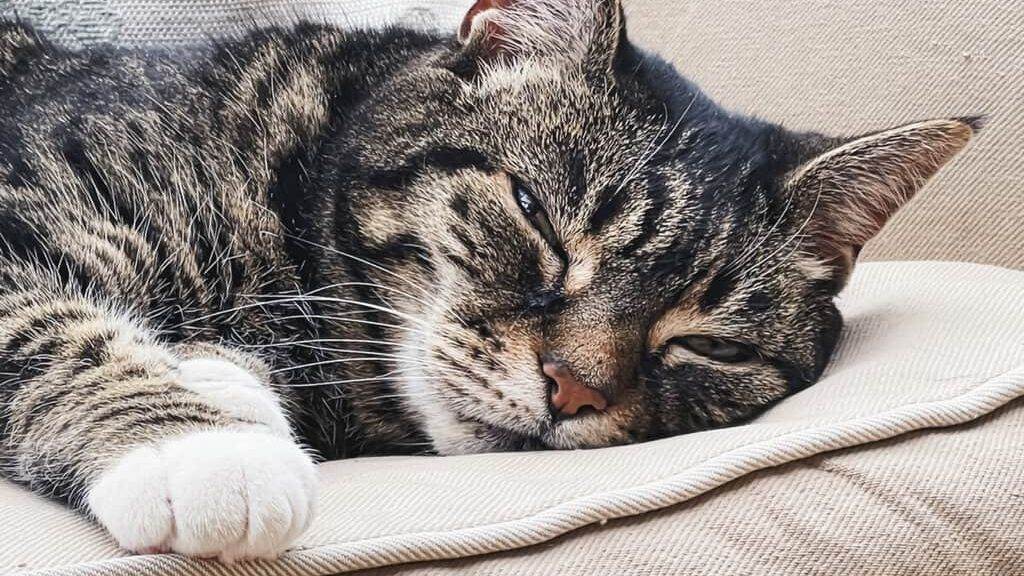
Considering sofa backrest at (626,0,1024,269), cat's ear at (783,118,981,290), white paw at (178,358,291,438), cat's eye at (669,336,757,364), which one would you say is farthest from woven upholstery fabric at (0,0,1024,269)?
white paw at (178,358,291,438)

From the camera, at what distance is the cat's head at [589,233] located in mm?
1064

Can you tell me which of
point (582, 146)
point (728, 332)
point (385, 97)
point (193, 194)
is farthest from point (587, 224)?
point (193, 194)

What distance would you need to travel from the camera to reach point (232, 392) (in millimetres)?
983

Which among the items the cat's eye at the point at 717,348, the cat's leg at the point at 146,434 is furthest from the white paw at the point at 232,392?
the cat's eye at the point at 717,348

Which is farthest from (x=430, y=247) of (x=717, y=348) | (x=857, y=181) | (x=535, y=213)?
(x=857, y=181)

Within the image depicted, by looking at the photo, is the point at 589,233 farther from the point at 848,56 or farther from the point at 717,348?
the point at 848,56

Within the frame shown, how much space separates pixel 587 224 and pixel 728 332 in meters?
0.21

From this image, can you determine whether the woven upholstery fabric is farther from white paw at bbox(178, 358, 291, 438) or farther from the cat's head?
white paw at bbox(178, 358, 291, 438)

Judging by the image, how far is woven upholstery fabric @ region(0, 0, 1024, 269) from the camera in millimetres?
1572

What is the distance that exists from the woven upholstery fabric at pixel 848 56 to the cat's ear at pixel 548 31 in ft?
1.71

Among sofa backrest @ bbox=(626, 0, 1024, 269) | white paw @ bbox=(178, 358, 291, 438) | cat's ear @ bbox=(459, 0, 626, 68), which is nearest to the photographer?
white paw @ bbox=(178, 358, 291, 438)

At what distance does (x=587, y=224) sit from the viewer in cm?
110

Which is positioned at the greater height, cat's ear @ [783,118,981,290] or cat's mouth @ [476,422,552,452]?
cat's ear @ [783,118,981,290]

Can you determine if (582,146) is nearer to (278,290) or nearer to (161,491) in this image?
(278,290)
